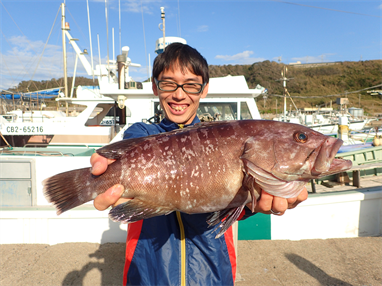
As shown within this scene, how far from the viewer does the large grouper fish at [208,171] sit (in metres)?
1.58

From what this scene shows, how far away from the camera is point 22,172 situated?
4.98m

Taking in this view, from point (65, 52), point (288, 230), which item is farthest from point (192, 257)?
point (65, 52)

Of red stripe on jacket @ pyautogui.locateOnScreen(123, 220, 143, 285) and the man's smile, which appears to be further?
the man's smile

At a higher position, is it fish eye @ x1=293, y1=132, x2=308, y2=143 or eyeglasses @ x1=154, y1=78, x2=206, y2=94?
eyeglasses @ x1=154, y1=78, x2=206, y2=94

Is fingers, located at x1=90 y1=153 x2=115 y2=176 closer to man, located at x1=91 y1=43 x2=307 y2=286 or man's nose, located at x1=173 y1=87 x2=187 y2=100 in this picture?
man, located at x1=91 y1=43 x2=307 y2=286

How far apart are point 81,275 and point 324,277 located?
131 inches

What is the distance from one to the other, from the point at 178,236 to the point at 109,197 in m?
0.64

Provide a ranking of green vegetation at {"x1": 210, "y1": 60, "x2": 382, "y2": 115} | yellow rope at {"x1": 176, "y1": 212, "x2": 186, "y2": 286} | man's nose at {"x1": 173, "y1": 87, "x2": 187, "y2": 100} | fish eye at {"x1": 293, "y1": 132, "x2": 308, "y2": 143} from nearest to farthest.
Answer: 1. fish eye at {"x1": 293, "y1": 132, "x2": 308, "y2": 143}
2. yellow rope at {"x1": 176, "y1": 212, "x2": 186, "y2": 286}
3. man's nose at {"x1": 173, "y1": 87, "x2": 187, "y2": 100}
4. green vegetation at {"x1": 210, "y1": 60, "x2": 382, "y2": 115}

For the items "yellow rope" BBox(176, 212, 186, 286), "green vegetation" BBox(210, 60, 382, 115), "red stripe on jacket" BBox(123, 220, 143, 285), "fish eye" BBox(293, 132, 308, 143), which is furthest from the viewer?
"green vegetation" BBox(210, 60, 382, 115)

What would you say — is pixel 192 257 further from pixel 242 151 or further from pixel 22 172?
pixel 22 172

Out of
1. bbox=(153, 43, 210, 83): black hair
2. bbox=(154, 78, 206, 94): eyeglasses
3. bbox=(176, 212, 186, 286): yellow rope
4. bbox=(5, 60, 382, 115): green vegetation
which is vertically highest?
bbox=(5, 60, 382, 115): green vegetation

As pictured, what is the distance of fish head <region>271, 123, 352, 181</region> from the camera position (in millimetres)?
1558

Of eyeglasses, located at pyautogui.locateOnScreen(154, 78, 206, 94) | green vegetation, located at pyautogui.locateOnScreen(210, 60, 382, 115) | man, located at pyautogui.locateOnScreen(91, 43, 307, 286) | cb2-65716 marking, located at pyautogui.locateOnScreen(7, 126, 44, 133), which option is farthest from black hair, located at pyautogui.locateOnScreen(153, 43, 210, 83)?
green vegetation, located at pyautogui.locateOnScreen(210, 60, 382, 115)

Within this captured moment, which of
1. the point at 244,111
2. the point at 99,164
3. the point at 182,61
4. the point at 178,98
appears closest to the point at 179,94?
the point at 178,98
